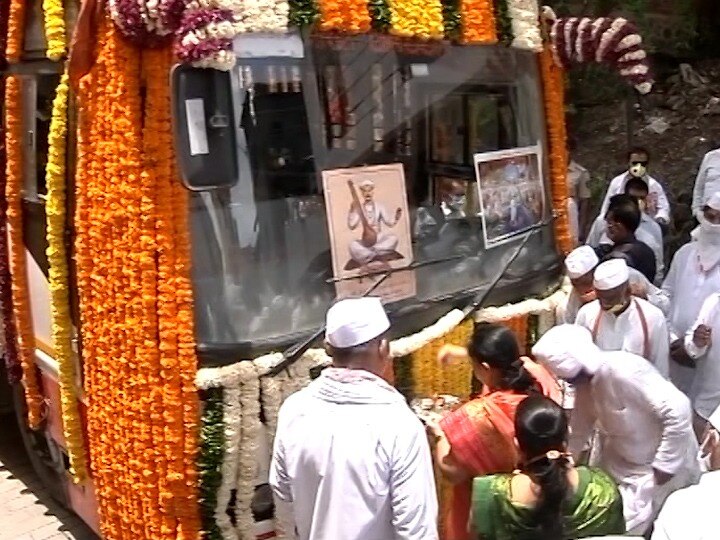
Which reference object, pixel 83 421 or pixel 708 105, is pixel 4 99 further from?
pixel 708 105

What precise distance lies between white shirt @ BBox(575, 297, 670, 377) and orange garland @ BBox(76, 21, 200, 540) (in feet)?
6.15

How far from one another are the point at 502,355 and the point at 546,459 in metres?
0.57

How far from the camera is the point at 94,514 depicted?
14.0ft

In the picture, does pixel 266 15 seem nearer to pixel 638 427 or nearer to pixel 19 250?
pixel 19 250

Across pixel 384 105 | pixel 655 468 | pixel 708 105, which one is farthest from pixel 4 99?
pixel 708 105

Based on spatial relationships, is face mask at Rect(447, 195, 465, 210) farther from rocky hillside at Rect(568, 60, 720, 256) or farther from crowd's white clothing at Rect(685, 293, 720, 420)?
rocky hillside at Rect(568, 60, 720, 256)

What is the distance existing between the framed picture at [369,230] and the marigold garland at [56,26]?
1.18m

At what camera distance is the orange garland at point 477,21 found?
3982 millimetres

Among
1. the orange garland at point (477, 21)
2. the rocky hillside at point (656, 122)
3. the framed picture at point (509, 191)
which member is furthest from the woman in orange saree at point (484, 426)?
the rocky hillside at point (656, 122)

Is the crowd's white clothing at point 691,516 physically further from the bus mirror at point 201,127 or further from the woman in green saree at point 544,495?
the bus mirror at point 201,127

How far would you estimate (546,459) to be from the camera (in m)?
2.75

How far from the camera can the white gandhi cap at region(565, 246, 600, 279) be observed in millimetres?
4457

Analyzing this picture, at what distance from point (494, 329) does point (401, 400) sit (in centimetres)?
51

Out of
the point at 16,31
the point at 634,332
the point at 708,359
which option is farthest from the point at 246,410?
the point at 708,359
